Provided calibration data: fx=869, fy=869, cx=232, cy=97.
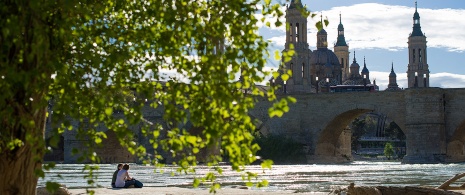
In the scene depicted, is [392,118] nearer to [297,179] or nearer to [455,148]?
[455,148]

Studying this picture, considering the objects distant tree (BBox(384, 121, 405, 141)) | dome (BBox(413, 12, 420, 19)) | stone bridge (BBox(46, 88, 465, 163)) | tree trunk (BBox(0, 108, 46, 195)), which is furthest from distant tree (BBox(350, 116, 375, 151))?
tree trunk (BBox(0, 108, 46, 195))

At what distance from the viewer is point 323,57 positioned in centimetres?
13412

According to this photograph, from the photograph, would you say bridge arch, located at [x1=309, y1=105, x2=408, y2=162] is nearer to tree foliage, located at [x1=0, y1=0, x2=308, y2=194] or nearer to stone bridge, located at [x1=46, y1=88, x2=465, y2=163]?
stone bridge, located at [x1=46, y1=88, x2=465, y2=163]

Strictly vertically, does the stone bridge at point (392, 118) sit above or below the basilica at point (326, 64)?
below

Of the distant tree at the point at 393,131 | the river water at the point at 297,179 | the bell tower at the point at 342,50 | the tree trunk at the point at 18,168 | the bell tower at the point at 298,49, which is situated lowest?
the river water at the point at 297,179

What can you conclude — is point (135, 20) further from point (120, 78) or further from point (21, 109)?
point (21, 109)

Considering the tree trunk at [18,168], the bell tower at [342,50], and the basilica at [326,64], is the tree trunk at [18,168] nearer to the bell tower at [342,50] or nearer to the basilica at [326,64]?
the basilica at [326,64]

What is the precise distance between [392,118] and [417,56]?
236 ft

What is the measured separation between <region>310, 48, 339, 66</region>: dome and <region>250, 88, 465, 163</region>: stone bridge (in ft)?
213

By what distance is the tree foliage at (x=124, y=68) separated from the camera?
21.0ft

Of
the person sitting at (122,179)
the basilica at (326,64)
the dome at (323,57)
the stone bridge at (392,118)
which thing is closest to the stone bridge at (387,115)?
the stone bridge at (392,118)

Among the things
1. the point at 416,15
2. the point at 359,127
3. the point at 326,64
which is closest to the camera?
the point at 359,127

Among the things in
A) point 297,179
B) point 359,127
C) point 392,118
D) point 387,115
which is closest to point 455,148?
point 392,118

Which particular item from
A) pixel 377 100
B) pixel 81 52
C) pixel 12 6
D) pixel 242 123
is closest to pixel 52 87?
pixel 81 52
